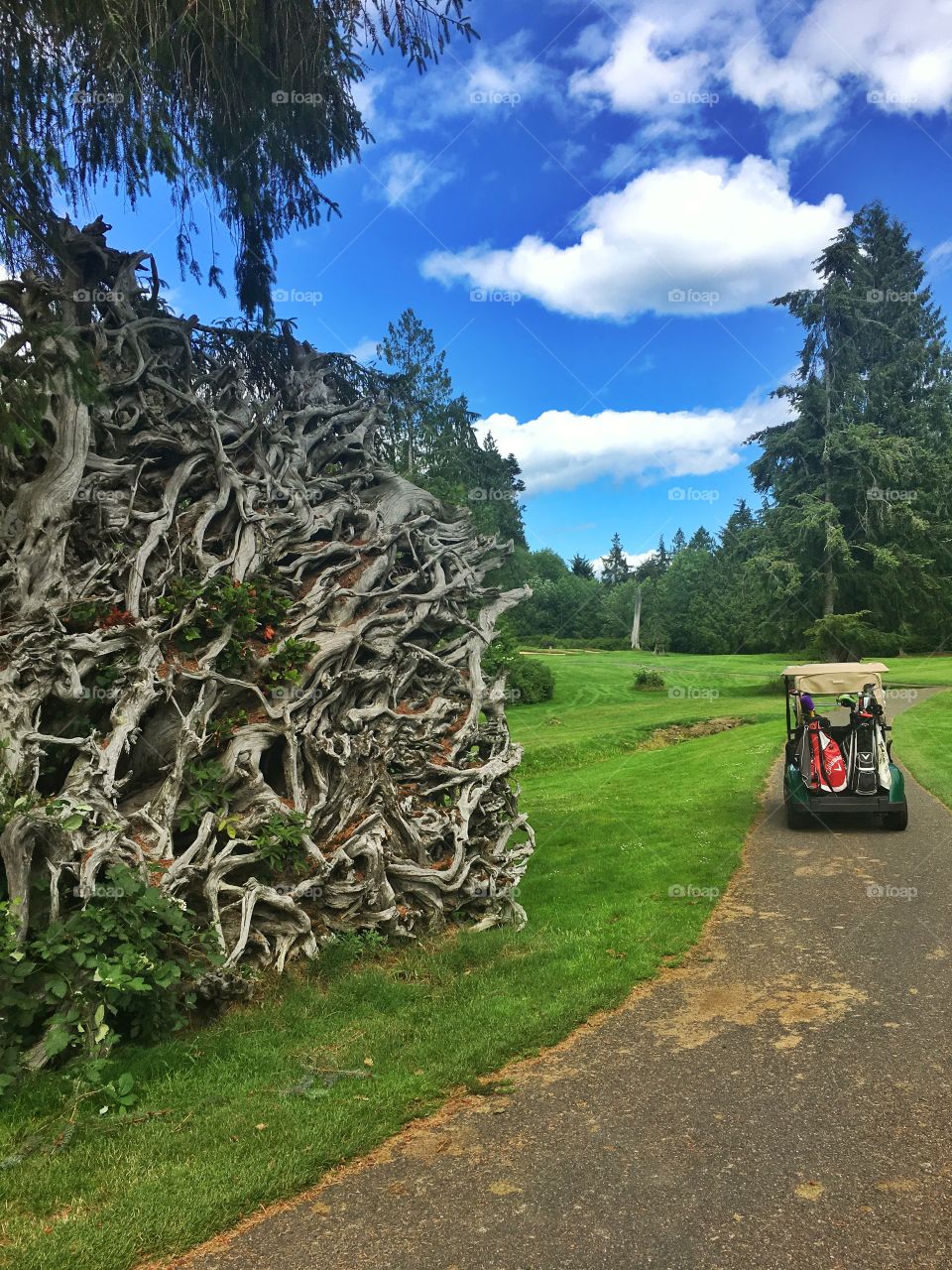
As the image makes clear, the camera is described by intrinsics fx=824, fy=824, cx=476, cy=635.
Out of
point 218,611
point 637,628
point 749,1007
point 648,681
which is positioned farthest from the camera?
point 637,628

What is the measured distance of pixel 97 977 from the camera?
513 cm

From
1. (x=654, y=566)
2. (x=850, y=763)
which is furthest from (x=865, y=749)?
(x=654, y=566)

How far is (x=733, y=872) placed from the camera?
1086cm

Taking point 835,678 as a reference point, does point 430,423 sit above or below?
above

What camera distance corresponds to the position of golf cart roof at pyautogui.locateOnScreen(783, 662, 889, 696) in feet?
42.9

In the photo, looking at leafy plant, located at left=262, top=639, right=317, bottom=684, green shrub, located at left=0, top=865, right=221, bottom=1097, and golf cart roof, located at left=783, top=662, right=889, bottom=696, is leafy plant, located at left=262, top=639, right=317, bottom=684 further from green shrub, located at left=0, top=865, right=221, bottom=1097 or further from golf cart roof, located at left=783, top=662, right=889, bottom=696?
golf cart roof, located at left=783, top=662, right=889, bottom=696

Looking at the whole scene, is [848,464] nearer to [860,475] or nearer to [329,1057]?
[860,475]

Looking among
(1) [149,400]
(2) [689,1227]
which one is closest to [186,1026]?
(2) [689,1227]

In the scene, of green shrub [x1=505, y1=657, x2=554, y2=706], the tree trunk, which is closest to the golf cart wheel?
green shrub [x1=505, y1=657, x2=554, y2=706]

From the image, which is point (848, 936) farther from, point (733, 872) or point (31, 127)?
point (31, 127)

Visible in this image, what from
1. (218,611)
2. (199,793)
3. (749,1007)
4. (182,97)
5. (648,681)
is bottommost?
(749,1007)

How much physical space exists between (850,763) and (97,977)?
11033 millimetres

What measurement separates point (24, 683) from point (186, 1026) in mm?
3089

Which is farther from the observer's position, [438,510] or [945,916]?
[438,510]
